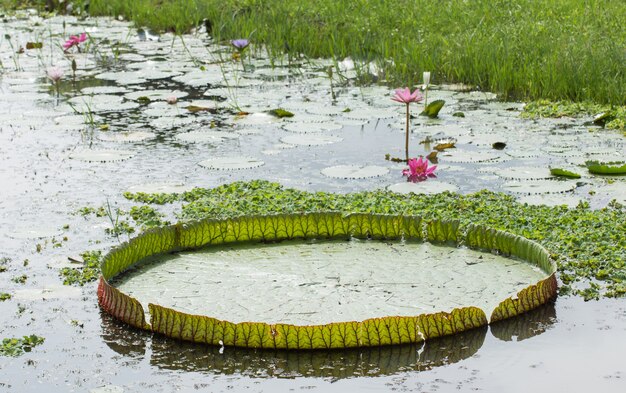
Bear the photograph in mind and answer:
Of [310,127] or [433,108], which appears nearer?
[310,127]

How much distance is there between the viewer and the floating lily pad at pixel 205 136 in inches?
234

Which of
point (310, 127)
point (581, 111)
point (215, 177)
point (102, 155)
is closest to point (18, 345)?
point (215, 177)

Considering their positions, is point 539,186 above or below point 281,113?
below

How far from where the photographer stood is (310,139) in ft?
19.1

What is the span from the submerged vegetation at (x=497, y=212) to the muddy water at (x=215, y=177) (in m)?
0.19

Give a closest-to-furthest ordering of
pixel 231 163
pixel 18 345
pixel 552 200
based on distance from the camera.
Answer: pixel 18 345
pixel 552 200
pixel 231 163

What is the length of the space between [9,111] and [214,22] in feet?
11.1

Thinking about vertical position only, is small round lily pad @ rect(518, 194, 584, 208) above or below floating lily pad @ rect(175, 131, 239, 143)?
below

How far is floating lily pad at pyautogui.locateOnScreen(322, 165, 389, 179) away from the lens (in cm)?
504

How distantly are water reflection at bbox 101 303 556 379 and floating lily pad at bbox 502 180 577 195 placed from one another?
→ 61.2 inches

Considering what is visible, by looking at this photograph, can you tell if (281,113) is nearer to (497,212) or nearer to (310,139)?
(310,139)

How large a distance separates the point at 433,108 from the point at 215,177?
1869mm

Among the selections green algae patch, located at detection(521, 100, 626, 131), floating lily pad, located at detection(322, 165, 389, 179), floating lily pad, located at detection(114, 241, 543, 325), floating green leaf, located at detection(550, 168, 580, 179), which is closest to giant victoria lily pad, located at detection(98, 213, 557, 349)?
floating lily pad, located at detection(114, 241, 543, 325)

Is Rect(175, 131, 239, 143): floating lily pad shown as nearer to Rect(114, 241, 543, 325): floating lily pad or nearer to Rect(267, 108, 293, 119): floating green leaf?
Rect(267, 108, 293, 119): floating green leaf
